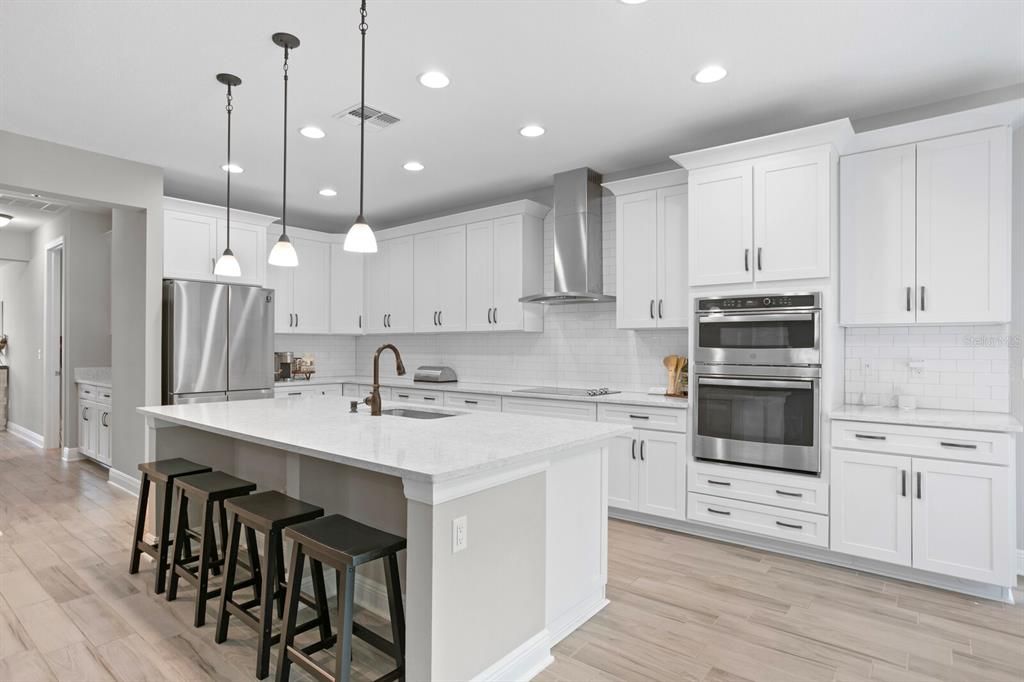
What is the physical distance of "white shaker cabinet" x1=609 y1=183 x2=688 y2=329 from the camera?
4250 millimetres

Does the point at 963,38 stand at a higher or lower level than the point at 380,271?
higher

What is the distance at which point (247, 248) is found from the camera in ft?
17.9

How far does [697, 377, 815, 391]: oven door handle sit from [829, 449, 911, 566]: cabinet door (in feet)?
1.38

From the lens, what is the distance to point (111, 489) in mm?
5066

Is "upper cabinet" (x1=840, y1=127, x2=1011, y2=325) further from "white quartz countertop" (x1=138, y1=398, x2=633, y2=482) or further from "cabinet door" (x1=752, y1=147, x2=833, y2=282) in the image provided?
"white quartz countertop" (x1=138, y1=398, x2=633, y2=482)

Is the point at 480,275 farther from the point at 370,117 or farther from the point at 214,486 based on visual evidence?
the point at 214,486

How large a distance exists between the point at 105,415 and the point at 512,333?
4.06 meters

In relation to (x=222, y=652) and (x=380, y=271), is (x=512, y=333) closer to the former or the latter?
(x=380, y=271)

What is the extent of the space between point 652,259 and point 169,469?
3477 millimetres

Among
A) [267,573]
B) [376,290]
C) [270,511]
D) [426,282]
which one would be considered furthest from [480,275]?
[267,573]

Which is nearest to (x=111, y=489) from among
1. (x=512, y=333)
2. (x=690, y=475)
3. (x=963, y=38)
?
(x=512, y=333)

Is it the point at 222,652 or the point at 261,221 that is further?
the point at 261,221

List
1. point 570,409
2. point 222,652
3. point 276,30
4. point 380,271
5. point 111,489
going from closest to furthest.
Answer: point 222,652, point 276,30, point 570,409, point 111,489, point 380,271

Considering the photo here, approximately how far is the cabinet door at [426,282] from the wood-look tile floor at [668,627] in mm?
3225
